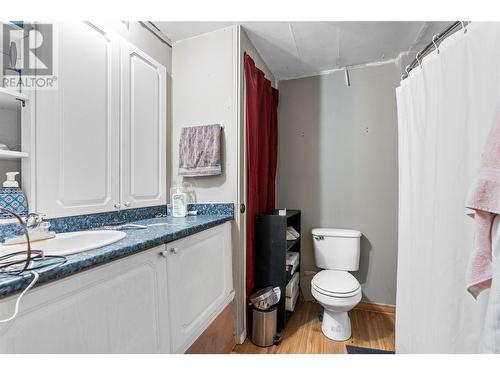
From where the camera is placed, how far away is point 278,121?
232cm

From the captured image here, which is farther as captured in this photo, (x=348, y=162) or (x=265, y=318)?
(x=348, y=162)

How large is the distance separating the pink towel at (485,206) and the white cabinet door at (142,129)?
156 cm

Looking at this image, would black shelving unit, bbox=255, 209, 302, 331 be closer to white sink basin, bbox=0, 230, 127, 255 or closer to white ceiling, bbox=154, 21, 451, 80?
white sink basin, bbox=0, 230, 127, 255

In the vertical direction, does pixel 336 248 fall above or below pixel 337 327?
above

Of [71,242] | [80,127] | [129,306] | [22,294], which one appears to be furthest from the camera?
[80,127]

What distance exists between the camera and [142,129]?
1.44m

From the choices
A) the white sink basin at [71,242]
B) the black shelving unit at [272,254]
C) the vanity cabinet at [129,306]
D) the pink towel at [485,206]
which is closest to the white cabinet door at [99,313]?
the vanity cabinet at [129,306]

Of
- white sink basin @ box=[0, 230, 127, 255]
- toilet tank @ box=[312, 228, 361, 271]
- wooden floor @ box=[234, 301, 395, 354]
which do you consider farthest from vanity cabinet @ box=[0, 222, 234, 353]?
toilet tank @ box=[312, 228, 361, 271]

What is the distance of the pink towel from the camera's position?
650 mm

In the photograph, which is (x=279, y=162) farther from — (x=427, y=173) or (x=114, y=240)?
(x=114, y=240)

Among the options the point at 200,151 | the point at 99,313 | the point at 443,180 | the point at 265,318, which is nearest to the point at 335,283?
the point at 265,318

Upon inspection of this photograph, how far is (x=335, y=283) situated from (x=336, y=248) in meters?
0.37

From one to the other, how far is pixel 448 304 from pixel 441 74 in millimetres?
1003

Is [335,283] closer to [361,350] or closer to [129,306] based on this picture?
[361,350]
